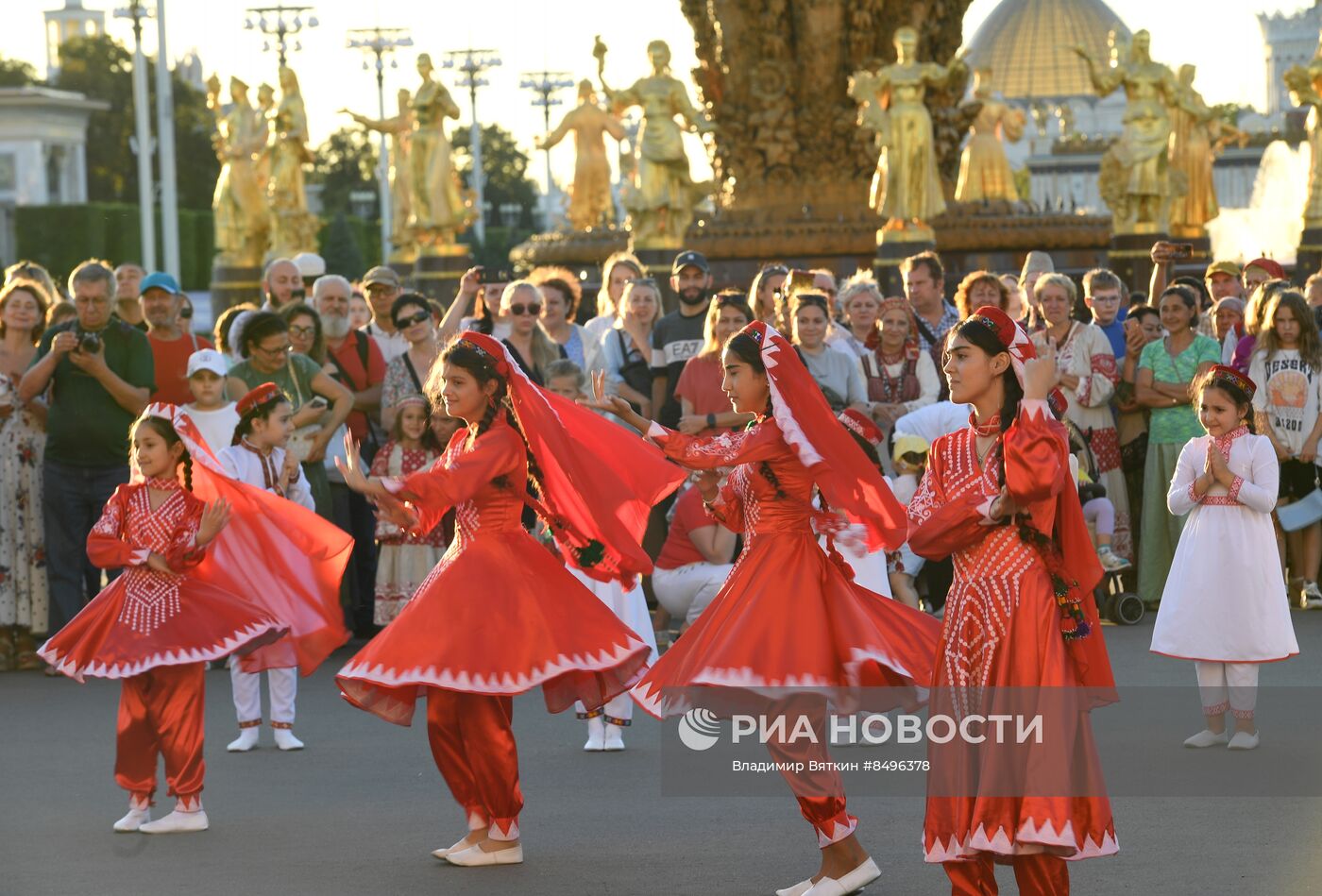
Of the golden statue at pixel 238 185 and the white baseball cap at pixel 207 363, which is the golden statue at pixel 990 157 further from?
the white baseball cap at pixel 207 363

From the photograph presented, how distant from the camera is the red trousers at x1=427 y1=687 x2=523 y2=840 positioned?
695cm

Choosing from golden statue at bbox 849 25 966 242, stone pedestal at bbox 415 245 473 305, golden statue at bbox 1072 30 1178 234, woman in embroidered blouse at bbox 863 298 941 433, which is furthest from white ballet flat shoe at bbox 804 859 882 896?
stone pedestal at bbox 415 245 473 305

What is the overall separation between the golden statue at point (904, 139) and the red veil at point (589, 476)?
14.5 metres

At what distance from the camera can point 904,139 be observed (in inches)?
846

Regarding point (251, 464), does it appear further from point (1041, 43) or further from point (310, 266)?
point (1041, 43)

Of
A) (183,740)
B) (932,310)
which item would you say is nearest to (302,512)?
(183,740)

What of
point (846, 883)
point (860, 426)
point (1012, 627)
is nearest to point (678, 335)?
point (860, 426)

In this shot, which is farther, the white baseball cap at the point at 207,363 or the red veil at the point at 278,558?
the white baseball cap at the point at 207,363

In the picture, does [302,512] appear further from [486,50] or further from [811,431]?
[486,50]

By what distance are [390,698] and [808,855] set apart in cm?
135

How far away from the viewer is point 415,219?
29219mm

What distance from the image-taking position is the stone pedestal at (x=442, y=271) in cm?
2841

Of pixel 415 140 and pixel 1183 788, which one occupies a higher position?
pixel 415 140

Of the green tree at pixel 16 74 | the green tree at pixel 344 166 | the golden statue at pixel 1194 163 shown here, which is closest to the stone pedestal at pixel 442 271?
the golden statue at pixel 1194 163
